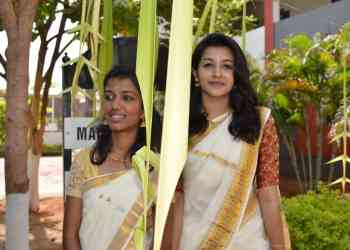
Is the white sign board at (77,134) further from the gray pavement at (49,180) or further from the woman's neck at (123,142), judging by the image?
the gray pavement at (49,180)

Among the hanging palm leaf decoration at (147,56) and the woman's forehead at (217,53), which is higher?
the woman's forehead at (217,53)

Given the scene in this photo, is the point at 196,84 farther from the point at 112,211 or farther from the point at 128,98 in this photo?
the point at 112,211

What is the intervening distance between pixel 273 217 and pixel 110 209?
11.4 inches

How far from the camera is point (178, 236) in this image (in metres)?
0.91

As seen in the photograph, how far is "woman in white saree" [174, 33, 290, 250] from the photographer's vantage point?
34.3 inches

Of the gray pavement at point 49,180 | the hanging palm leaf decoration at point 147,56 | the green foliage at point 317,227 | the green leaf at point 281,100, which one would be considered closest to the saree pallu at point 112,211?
the hanging palm leaf decoration at point 147,56

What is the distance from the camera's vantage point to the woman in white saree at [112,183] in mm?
889

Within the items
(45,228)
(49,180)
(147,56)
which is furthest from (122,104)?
(49,180)

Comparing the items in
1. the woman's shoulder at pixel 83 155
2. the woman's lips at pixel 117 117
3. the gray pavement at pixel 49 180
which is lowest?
the gray pavement at pixel 49 180

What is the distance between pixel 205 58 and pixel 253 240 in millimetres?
331

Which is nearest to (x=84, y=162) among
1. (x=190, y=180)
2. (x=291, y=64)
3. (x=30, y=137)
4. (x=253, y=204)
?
(x=190, y=180)

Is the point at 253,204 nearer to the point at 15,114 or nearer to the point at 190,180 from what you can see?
the point at 190,180

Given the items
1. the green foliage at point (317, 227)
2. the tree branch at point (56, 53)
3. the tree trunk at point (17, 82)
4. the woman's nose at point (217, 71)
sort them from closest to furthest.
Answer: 1. the woman's nose at point (217, 71)
2. the tree trunk at point (17, 82)
3. the green foliage at point (317, 227)
4. the tree branch at point (56, 53)

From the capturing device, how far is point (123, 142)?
0.95 meters
